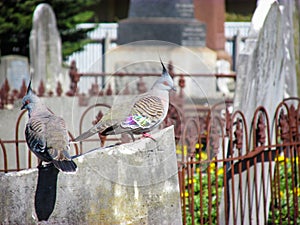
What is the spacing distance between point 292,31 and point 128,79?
281 centimetres

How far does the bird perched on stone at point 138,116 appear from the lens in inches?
198

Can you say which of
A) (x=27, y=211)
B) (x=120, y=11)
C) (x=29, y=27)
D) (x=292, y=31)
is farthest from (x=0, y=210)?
(x=120, y=11)

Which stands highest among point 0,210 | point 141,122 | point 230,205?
point 141,122

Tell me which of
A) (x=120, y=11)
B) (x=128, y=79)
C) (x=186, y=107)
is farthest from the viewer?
(x=120, y=11)

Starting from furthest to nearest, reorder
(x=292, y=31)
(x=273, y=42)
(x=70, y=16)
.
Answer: (x=70, y=16)
(x=292, y=31)
(x=273, y=42)

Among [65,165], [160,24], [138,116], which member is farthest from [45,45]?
[65,165]

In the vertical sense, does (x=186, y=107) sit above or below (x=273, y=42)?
below

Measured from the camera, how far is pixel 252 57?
23.7 feet

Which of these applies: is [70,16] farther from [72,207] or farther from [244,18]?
[72,207]

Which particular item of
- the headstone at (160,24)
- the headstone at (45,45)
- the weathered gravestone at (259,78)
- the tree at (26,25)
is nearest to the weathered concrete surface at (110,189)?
the weathered gravestone at (259,78)

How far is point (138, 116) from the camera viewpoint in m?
5.02

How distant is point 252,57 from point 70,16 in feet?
62.7

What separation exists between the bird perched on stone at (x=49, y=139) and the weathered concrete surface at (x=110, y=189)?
10 cm

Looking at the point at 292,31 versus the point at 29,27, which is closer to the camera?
the point at 292,31
